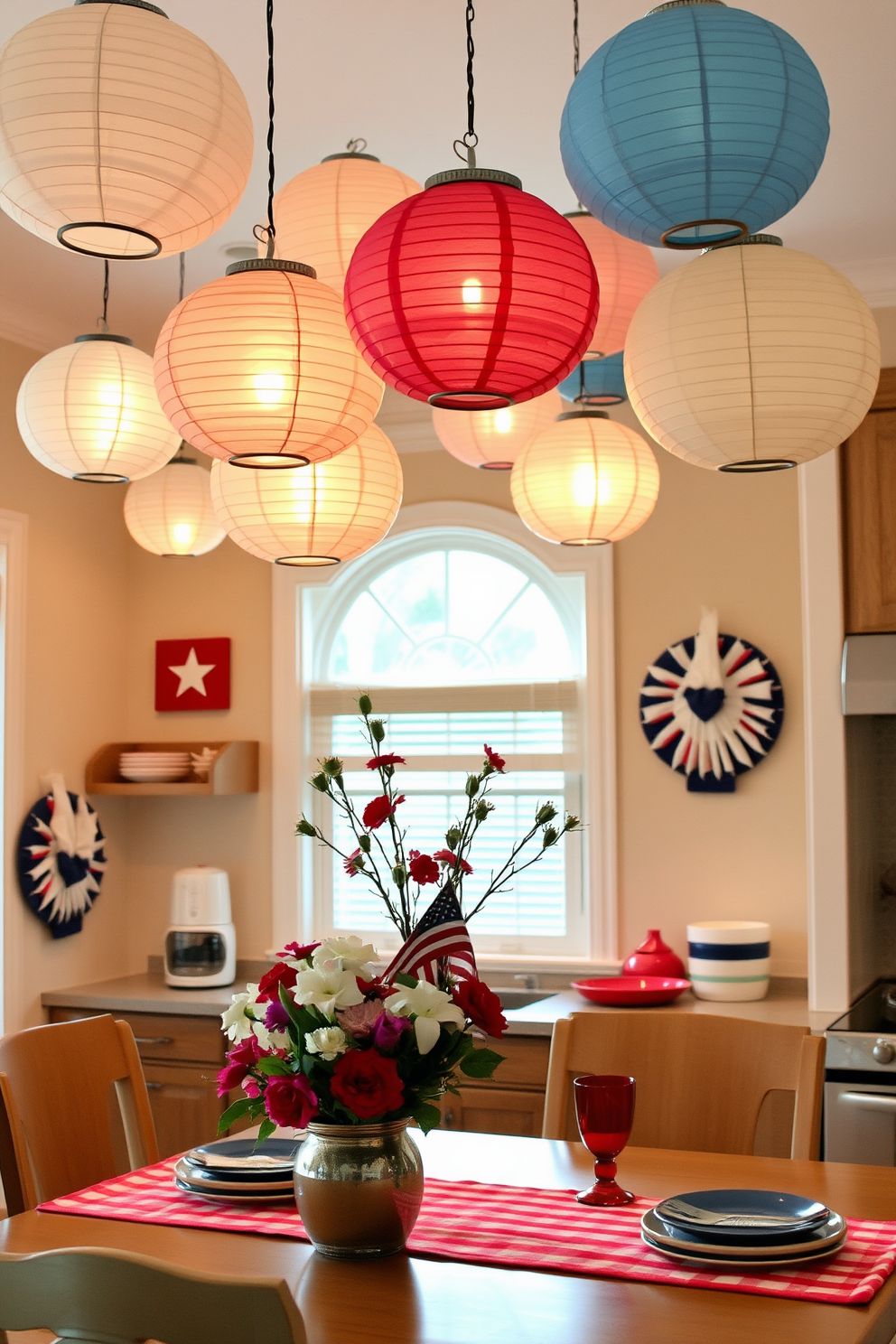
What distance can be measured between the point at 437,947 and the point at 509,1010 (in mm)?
2137

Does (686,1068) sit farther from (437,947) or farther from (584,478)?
(584,478)

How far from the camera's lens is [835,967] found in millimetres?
3289

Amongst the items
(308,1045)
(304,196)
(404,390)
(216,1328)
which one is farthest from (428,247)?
(216,1328)

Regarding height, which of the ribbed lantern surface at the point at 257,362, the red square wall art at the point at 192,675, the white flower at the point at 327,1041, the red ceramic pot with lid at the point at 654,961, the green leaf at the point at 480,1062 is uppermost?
the ribbed lantern surface at the point at 257,362

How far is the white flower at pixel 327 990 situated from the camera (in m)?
1.60

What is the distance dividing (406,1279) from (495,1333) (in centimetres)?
19

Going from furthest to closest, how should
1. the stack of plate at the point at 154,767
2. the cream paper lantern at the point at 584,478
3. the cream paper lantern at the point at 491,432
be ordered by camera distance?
1. the stack of plate at the point at 154,767
2. the cream paper lantern at the point at 491,432
3. the cream paper lantern at the point at 584,478

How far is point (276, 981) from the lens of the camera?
5.47ft

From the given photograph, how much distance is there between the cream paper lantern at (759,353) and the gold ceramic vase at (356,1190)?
3.05 feet

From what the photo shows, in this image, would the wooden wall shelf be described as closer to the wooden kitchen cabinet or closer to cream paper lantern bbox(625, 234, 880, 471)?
the wooden kitchen cabinet

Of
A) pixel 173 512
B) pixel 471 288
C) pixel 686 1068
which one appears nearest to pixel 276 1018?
pixel 471 288

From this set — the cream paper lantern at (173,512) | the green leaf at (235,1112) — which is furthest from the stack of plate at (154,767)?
the green leaf at (235,1112)

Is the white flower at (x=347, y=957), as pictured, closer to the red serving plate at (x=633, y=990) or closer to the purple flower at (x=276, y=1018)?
the purple flower at (x=276, y=1018)

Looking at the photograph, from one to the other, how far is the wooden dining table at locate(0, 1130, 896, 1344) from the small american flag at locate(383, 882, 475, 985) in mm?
338
